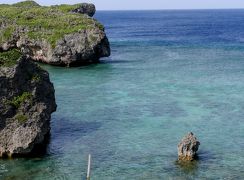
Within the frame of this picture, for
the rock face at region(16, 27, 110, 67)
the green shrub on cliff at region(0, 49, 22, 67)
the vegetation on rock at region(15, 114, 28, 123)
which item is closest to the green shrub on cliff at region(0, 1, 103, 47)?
the rock face at region(16, 27, 110, 67)

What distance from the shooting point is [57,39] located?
265 feet

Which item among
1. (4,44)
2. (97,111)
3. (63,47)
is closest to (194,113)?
(97,111)

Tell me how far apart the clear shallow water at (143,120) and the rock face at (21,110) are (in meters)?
1.41

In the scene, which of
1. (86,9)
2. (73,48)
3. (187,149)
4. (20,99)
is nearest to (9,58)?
(20,99)

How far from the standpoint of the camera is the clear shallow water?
36.1 meters

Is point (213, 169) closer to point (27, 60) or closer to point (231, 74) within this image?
point (27, 60)

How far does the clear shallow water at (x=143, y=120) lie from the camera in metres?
36.1

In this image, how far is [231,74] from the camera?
7275 cm

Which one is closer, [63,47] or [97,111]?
[97,111]

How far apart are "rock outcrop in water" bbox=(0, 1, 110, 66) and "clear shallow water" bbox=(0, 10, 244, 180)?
257 cm

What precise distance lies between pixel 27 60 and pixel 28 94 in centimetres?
325

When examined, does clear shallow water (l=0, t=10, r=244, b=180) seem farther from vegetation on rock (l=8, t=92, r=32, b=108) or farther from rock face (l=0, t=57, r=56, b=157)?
vegetation on rock (l=8, t=92, r=32, b=108)

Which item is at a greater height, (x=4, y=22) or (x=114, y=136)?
(x=4, y=22)

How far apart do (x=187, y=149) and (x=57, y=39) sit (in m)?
48.3
